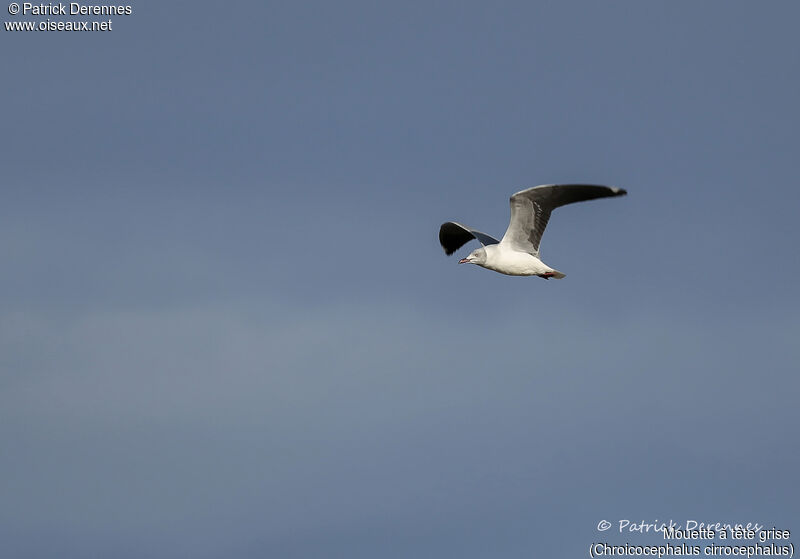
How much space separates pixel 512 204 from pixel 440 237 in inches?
176

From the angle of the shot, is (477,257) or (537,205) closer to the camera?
(537,205)

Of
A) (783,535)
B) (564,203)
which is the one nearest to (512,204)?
(564,203)

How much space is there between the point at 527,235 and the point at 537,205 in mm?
992

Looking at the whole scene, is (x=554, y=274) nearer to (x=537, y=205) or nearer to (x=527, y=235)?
(x=527, y=235)

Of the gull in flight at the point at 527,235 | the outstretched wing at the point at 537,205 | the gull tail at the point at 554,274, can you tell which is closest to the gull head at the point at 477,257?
the gull in flight at the point at 527,235

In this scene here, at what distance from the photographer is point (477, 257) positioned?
2756 centimetres

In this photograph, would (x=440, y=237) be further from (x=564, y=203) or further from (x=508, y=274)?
(x=564, y=203)

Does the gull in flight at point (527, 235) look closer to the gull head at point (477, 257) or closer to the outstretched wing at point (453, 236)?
the gull head at point (477, 257)

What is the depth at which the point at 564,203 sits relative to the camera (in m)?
25.8

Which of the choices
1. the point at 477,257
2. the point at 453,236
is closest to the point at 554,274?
the point at 477,257

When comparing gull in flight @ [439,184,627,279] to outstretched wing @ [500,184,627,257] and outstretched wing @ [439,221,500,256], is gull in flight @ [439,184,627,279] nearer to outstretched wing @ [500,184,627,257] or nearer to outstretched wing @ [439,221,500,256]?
outstretched wing @ [500,184,627,257]

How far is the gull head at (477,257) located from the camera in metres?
27.4

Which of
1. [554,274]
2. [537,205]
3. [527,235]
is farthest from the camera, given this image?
[554,274]

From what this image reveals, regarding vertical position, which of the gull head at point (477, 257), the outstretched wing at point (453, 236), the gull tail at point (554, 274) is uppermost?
the outstretched wing at point (453, 236)
